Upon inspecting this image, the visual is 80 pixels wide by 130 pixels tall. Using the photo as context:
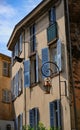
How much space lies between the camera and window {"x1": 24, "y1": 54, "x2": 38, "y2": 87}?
81.8ft

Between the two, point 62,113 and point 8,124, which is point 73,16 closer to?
point 62,113

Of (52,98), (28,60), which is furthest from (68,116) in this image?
(28,60)

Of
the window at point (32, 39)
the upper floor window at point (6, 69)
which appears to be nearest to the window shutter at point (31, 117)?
the window at point (32, 39)

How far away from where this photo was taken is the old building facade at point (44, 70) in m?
21.0

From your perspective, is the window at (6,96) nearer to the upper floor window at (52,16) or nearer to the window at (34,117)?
the window at (34,117)

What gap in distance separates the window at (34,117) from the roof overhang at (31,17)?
Answer: 599 cm

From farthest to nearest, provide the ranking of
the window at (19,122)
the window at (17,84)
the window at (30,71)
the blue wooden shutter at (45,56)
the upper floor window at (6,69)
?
the upper floor window at (6,69), the window at (17,84), the window at (19,122), the window at (30,71), the blue wooden shutter at (45,56)

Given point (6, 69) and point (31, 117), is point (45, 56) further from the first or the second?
point (6, 69)

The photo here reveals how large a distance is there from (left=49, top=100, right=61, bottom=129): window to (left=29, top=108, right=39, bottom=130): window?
175 centimetres

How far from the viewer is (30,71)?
25.2 meters

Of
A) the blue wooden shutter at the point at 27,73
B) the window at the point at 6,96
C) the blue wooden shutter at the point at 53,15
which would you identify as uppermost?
the blue wooden shutter at the point at 53,15

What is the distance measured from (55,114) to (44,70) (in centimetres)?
287

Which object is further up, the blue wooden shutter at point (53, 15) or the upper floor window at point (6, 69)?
the blue wooden shutter at point (53, 15)

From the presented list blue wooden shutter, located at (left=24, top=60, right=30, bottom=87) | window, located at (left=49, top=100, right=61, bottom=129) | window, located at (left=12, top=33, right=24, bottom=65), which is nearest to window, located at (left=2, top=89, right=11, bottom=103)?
window, located at (left=12, top=33, right=24, bottom=65)
